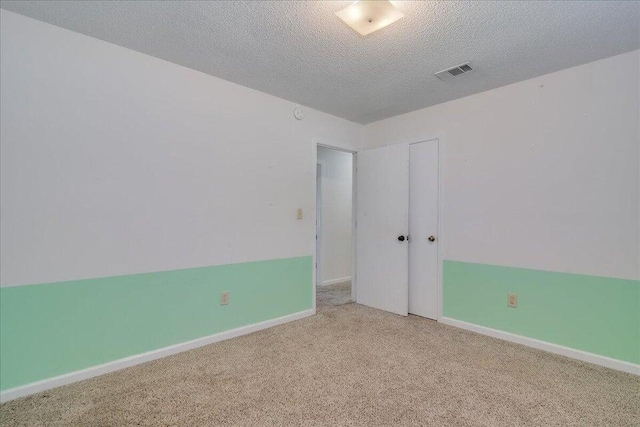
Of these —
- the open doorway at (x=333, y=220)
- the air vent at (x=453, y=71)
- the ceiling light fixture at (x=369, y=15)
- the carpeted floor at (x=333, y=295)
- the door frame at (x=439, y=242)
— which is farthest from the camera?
the open doorway at (x=333, y=220)

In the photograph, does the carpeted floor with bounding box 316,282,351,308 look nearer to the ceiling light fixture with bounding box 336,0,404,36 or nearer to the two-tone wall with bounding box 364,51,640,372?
the two-tone wall with bounding box 364,51,640,372

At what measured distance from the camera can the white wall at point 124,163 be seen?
1.85 m

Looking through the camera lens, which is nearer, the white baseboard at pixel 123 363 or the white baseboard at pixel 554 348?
the white baseboard at pixel 123 363

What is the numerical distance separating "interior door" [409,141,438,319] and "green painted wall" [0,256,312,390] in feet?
5.33

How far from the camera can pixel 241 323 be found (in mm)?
2816

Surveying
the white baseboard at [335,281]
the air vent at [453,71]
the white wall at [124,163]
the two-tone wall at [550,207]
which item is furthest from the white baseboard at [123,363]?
the air vent at [453,71]

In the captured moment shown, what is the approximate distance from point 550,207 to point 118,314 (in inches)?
139

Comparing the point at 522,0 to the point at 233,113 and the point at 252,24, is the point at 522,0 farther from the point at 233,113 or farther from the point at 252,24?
the point at 233,113

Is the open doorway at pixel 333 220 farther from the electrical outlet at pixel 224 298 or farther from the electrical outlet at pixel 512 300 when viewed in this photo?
the electrical outlet at pixel 512 300

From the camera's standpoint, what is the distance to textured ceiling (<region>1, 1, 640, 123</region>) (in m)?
1.75

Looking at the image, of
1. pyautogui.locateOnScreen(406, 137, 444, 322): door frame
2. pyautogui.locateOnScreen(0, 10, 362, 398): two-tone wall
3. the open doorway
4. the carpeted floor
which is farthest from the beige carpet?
the open doorway

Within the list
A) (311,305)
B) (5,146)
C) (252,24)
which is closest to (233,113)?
(252,24)

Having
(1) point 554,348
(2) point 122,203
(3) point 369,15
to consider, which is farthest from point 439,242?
(2) point 122,203

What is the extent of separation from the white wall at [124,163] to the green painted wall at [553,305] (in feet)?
6.43
